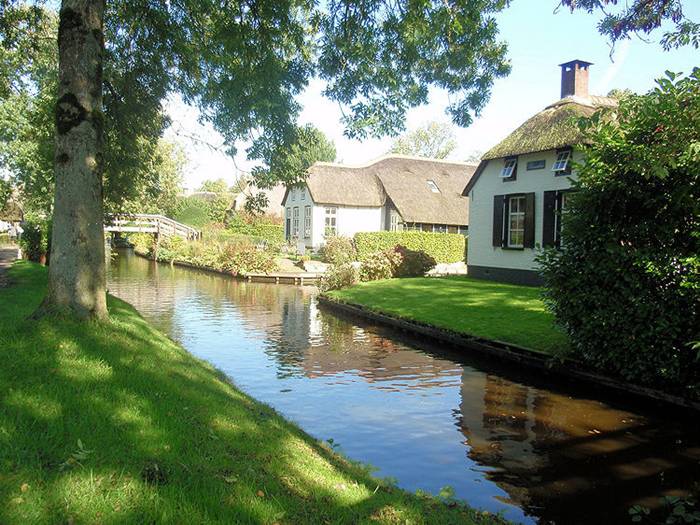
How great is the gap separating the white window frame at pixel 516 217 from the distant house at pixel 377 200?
16.3 metres

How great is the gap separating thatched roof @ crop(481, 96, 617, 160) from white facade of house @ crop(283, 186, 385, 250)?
1922 cm

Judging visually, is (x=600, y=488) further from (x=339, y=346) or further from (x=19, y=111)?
(x=19, y=111)

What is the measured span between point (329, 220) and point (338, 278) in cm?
1948

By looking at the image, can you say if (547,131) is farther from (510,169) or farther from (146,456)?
(146,456)

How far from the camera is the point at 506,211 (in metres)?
22.5

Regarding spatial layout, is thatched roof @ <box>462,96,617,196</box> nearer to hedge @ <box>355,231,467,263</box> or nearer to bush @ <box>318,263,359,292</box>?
bush @ <box>318,263,359,292</box>

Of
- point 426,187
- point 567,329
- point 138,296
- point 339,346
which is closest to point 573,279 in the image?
point 567,329

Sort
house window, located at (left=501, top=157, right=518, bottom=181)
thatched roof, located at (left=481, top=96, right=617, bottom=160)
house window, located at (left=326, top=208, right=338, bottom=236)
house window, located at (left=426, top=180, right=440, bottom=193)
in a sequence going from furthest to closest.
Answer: house window, located at (left=426, top=180, right=440, bottom=193)
house window, located at (left=326, top=208, right=338, bottom=236)
house window, located at (left=501, top=157, right=518, bottom=181)
thatched roof, located at (left=481, top=96, right=617, bottom=160)

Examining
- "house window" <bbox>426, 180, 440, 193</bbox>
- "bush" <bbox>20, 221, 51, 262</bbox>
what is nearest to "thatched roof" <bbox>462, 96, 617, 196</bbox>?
"house window" <bbox>426, 180, 440, 193</bbox>

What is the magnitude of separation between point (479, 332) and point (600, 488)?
6.82 meters

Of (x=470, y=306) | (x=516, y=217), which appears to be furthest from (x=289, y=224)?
(x=470, y=306)

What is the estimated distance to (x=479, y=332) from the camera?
1256cm

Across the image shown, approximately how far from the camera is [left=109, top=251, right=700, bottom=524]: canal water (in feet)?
19.0

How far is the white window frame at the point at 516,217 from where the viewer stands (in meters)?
21.8
